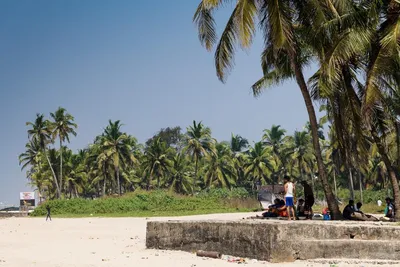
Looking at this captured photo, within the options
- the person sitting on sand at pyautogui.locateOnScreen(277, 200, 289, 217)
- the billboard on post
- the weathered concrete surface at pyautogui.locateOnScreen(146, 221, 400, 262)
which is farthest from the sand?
the billboard on post

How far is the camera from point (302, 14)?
1648cm

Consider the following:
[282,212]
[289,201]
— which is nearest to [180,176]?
[282,212]

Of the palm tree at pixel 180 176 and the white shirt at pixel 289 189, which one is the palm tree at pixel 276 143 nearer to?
the palm tree at pixel 180 176

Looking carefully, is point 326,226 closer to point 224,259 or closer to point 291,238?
point 291,238

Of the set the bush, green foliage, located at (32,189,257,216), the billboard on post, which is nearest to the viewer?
green foliage, located at (32,189,257,216)

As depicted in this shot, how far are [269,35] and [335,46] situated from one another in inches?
96.4

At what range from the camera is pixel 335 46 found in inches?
583

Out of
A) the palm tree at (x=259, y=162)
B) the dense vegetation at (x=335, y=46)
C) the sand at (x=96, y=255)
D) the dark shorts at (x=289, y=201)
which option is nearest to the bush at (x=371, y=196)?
the palm tree at (x=259, y=162)

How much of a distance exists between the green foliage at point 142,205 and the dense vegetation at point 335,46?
24.9 meters

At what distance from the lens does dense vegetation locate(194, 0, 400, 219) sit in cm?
1448

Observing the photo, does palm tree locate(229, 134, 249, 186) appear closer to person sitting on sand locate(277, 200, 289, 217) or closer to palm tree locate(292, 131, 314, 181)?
palm tree locate(292, 131, 314, 181)

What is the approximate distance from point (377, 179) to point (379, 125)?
53040 mm

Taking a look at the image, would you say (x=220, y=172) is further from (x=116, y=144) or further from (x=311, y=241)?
(x=311, y=241)

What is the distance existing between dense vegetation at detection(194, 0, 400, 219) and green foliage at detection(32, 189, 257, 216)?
24907mm
